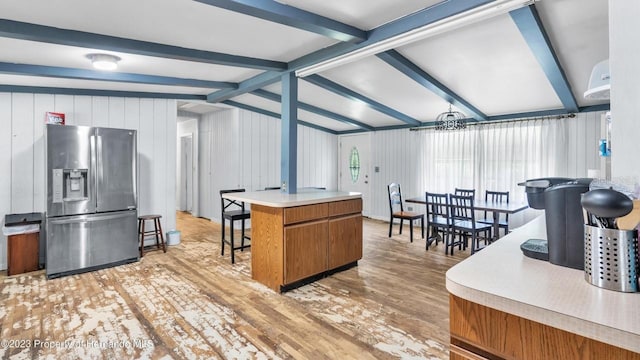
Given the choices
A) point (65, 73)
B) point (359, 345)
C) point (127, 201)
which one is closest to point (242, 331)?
point (359, 345)

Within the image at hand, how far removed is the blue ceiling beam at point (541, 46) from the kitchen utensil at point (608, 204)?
6.69ft

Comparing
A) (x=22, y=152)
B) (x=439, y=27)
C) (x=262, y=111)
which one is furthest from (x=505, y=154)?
(x=22, y=152)

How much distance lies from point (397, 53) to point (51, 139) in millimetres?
3961

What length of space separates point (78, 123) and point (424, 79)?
476cm

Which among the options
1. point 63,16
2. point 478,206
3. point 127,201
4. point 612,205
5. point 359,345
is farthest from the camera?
point 478,206

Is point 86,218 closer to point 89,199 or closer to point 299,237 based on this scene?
point 89,199

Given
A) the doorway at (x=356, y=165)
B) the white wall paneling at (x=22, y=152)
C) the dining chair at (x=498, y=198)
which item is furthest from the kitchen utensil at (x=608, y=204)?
the doorway at (x=356, y=165)

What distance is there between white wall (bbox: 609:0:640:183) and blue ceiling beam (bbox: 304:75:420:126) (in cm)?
341

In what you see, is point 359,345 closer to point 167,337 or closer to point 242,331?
point 242,331

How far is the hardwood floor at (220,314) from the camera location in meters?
2.23

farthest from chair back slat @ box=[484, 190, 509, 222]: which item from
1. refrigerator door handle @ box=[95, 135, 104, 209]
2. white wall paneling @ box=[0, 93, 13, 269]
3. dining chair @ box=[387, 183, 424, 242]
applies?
white wall paneling @ box=[0, 93, 13, 269]

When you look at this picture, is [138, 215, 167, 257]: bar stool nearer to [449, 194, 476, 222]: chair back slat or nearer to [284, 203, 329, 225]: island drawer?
[284, 203, 329, 225]: island drawer

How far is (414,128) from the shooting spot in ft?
21.6

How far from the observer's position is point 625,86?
1.21 metres
